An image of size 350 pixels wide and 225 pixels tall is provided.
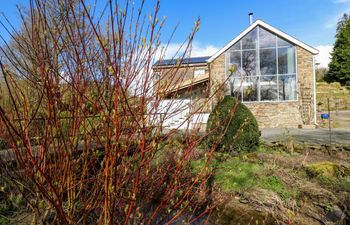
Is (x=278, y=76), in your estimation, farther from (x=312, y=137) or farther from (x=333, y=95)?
(x=333, y=95)

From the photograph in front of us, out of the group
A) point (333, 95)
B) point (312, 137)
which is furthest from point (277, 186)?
point (333, 95)

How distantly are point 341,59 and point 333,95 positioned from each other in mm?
6704

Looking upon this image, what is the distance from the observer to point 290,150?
6.25 metres

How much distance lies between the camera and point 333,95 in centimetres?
2381

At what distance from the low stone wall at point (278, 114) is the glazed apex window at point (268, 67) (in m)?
0.36

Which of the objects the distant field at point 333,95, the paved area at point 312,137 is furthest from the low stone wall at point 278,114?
the distant field at point 333,95

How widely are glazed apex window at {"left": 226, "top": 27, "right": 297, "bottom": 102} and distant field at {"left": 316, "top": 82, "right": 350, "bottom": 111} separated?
33.6ft

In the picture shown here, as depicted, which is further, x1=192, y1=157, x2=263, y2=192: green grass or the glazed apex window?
the glazed apex window

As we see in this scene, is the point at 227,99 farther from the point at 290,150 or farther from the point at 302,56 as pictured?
the point at 302,56

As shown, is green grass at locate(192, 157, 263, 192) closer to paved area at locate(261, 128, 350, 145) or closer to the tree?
paved area at locate(261, 128, 350, 145)

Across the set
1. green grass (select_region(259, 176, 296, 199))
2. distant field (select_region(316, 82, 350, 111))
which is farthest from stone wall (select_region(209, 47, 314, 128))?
green grass (select_region(259, 176, 296, 199))

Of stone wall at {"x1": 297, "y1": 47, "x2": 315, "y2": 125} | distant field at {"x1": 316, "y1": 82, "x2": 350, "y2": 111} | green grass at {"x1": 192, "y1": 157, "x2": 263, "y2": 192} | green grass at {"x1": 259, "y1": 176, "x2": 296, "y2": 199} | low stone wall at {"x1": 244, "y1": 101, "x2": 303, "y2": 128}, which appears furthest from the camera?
distant field at {"x1": 316, "y1": 82, "x2": 350, "y2": 111}

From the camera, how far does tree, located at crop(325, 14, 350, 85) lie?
26.9 m

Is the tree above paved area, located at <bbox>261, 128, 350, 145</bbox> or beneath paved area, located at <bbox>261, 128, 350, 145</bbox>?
above
